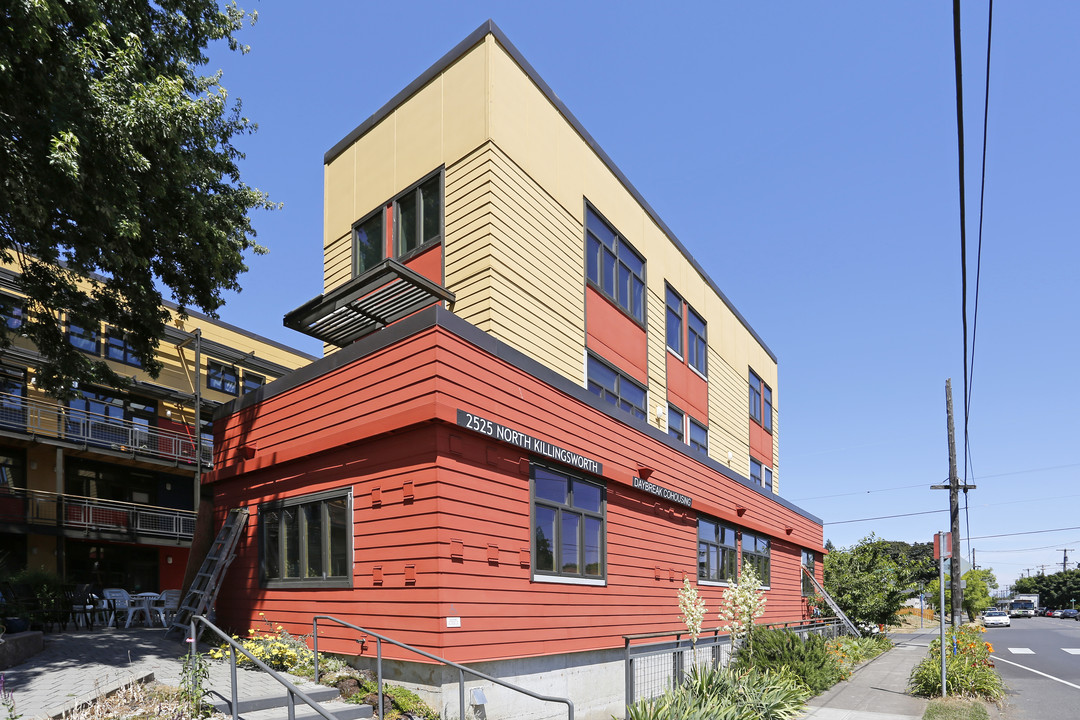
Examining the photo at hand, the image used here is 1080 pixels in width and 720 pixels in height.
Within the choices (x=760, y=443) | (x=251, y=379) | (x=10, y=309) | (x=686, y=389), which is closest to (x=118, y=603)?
(x=10, y=309)

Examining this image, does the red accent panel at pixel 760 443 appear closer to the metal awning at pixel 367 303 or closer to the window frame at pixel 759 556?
the window frame at pixel 759 556

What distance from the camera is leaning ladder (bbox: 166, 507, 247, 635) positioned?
12.5 metres

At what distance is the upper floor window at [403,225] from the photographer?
15023 mm

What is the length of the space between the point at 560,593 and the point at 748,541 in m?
11.7

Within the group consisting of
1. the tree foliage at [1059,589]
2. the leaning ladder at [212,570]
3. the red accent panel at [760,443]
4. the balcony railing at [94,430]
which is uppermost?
the balcony railing at [94,430]

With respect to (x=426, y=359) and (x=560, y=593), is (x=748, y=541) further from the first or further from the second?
(x=426, y=359)

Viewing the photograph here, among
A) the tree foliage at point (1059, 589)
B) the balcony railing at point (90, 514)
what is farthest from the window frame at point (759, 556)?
the tree foliage at point (1059, 589)

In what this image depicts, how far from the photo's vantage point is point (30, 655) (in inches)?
423

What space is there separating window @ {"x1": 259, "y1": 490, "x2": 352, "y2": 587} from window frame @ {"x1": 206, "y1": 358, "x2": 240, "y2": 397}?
69.0 ft

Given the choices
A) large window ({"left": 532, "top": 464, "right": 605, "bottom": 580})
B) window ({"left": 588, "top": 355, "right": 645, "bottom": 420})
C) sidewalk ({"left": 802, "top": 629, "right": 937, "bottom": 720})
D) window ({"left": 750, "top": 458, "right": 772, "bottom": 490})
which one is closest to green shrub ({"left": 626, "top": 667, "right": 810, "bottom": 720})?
sidewalk ({"left": 802, "top": 629, "right": 937, "bottom": 720})

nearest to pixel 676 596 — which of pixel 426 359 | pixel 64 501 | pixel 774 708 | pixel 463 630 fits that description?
pixel 774 708

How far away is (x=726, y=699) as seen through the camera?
37.1 feet

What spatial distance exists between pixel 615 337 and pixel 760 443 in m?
14.9

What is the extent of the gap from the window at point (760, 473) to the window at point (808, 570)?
2.86m
